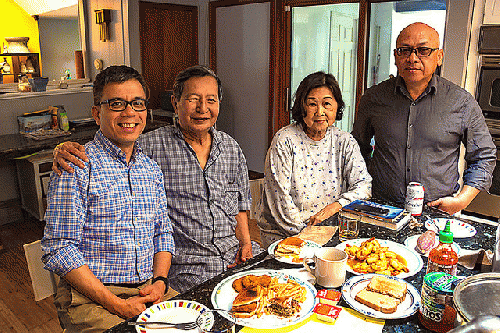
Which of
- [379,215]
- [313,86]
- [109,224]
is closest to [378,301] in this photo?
[379,215]

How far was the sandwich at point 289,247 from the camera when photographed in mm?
1500

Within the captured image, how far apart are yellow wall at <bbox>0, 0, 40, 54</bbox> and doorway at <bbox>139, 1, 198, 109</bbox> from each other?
1960 millimetres

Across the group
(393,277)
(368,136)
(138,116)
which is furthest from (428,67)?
(138,116)

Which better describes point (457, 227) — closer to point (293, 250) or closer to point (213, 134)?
point (293, 250)

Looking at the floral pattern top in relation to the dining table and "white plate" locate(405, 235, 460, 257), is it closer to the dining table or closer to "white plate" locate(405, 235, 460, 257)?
the dining table

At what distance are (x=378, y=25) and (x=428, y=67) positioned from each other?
288 centimetres

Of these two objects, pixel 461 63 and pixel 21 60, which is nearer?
pixel 461 63

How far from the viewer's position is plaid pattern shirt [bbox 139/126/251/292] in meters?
1.85

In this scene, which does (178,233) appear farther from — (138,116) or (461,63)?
(461,63)

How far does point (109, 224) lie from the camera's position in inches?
60.2

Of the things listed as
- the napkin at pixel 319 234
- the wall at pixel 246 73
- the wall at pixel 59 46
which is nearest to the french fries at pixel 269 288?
the napkin at pixel 319 234

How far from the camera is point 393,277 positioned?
1.34m

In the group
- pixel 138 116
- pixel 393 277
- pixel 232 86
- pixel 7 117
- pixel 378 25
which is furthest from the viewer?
pixel 232 86

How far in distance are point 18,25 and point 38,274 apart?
234 inches
